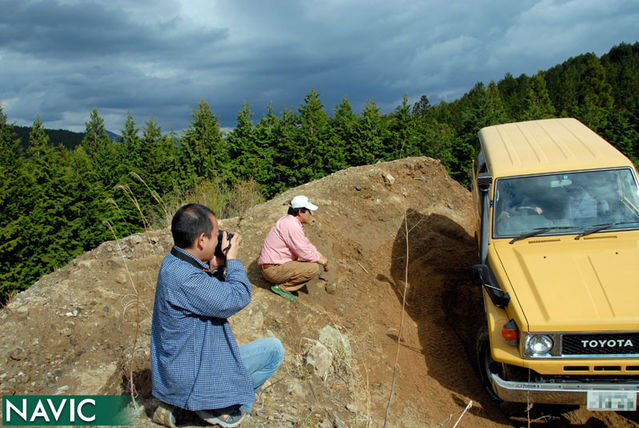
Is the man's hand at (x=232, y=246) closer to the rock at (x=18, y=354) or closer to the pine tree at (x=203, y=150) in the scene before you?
the rock at (x=18, y=354)

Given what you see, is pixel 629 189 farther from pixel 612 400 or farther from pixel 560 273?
pixel 612 400

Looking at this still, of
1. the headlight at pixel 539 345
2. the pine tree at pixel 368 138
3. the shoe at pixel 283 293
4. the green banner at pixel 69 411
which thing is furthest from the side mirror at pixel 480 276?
the pine tree at pixel 368 138

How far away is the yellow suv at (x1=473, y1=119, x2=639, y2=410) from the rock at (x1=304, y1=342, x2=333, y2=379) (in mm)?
1700

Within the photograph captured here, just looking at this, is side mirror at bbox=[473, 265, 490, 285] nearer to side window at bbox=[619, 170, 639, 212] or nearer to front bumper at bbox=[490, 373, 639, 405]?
front bumper at bbox=[490, 373, 639, 405]

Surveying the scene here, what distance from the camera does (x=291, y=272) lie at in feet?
19.3

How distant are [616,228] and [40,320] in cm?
673

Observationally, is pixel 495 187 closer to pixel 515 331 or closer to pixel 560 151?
pixel 560 151

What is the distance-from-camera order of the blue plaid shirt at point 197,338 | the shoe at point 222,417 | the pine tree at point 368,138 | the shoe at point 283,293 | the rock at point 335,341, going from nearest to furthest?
1. the blue plaid shirt at point 197,338
2. the shoe at point 222,417
3. the rock at point 335,341
4. the shoe at point 283,293
5. the pine tree at point 368,138

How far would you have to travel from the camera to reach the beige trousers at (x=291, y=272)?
588 cm

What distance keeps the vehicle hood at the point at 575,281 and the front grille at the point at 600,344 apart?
0.32 feet

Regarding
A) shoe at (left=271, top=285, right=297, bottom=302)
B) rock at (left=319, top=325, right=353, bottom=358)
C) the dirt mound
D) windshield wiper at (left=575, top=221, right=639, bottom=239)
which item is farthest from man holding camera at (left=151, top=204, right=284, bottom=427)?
windshield wiper at (left=575, top=221, right=639, bottom=239)

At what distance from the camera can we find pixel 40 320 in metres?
5.21

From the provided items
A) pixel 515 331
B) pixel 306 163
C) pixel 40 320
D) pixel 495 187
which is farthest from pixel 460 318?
pixel 306 163

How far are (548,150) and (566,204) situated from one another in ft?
3.36
